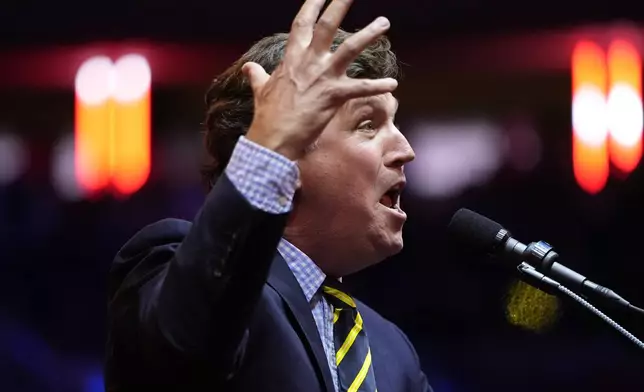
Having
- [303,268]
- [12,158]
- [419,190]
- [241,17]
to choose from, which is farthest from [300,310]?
[12,158]

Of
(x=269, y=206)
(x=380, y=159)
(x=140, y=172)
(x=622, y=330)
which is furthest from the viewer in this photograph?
(x=140, y=172)

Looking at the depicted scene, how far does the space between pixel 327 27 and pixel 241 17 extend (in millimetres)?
1939

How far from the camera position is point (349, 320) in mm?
1301

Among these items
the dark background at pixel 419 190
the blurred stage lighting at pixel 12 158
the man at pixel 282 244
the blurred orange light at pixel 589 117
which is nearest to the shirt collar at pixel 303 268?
the man at pixel 282 244

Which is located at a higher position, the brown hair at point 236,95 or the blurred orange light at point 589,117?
the brown hair at point 236,95

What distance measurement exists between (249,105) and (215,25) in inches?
64.7

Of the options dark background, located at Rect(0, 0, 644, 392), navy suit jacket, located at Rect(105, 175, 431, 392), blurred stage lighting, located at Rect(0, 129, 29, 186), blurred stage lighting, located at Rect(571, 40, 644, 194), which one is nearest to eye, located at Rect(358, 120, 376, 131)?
navy suit jacket, located at Rect(105, 175, 431, 392)

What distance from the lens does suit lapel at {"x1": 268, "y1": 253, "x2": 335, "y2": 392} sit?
1128 mm

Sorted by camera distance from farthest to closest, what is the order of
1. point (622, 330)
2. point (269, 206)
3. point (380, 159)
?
point (380, 159) → point (622, 330) → point (269, 206)

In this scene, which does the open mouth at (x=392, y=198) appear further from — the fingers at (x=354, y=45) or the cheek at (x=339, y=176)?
the fingers at (x=354, y=45)

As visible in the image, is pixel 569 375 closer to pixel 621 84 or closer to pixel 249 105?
pixel 621 84

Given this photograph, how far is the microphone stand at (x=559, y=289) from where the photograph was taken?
3.45 feet

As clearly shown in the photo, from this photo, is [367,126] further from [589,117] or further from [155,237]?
[589,117]

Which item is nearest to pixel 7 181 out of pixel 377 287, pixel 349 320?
pixel 377 287
